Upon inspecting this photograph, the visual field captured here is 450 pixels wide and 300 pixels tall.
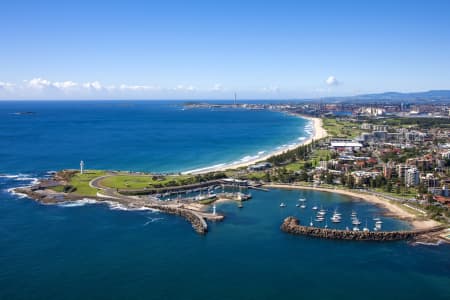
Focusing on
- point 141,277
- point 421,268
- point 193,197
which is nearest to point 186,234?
point 141,277

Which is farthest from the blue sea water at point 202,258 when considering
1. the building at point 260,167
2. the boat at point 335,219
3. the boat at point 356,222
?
the building at point 260,167

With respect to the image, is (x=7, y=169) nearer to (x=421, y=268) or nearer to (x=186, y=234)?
(x=186, y=234)

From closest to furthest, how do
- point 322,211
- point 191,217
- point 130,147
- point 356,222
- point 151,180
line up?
point 356,222 < point 191,217 < point 322,211 < point 151,180 < point 130,147

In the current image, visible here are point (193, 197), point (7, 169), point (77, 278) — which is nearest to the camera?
point (77, 278)

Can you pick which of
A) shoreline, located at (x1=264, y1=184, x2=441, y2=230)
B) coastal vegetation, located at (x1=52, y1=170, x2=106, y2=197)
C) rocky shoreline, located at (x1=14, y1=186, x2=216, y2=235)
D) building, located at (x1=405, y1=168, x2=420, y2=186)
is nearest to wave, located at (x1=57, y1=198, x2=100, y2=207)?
rocky shoreline, located at (x1=14, y1=186, x2=216, y2=235)

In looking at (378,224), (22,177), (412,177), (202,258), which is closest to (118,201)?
(202,258)

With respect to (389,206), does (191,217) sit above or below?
above

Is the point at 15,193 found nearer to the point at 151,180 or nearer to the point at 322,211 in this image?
the point at 151,180

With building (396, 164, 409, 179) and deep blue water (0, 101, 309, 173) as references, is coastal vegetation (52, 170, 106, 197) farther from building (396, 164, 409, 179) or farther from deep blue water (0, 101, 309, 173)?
building (396, 164, 409, 179)

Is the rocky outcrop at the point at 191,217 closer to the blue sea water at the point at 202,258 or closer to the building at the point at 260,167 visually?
the blue sea water at the point at 202,258
